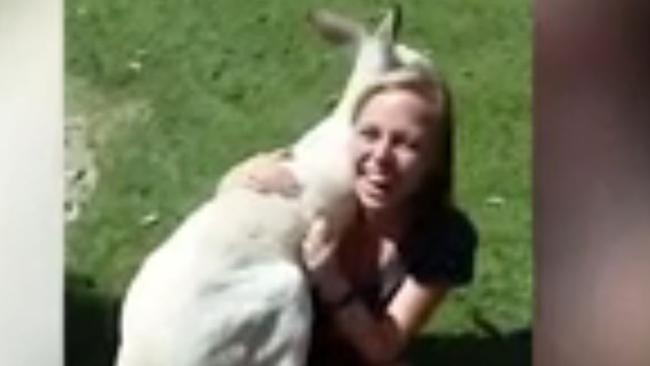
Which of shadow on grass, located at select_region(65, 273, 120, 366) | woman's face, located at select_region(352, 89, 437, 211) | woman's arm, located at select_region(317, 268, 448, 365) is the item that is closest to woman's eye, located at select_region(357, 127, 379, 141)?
woman's face, located at select_region(352, 89, 437, 211)

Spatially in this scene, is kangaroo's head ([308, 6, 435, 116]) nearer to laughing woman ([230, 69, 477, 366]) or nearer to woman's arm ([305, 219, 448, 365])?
laughing woman ([230, 69, 477, 366])

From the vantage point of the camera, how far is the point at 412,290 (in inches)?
73.5

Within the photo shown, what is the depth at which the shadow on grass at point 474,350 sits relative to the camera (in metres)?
1.86

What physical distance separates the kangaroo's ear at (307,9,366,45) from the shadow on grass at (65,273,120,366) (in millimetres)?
317

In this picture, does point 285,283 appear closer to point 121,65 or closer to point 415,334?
point 415,334

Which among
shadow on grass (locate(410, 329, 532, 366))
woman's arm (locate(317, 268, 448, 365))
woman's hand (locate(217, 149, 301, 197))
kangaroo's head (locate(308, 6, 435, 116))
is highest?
kangaroo's head (locate(308, 6, 435, 116))

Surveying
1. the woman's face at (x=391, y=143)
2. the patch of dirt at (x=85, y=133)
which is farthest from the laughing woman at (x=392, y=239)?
the patch of dirt at (x=85, y=133)

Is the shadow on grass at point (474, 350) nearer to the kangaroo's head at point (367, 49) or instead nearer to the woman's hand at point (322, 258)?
the woman's hand at point (322, 258)

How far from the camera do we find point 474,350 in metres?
1.86

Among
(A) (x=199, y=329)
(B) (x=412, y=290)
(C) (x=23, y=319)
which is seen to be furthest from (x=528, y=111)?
(C) (x=23, y=319)

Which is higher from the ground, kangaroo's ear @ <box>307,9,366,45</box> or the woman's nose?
kangaroo's ear @ <box>307,9,366,45</box>

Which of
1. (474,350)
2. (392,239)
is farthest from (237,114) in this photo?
(474,350)

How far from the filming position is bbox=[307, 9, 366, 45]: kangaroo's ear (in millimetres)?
1863

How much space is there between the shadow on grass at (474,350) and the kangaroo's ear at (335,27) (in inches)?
11.2
